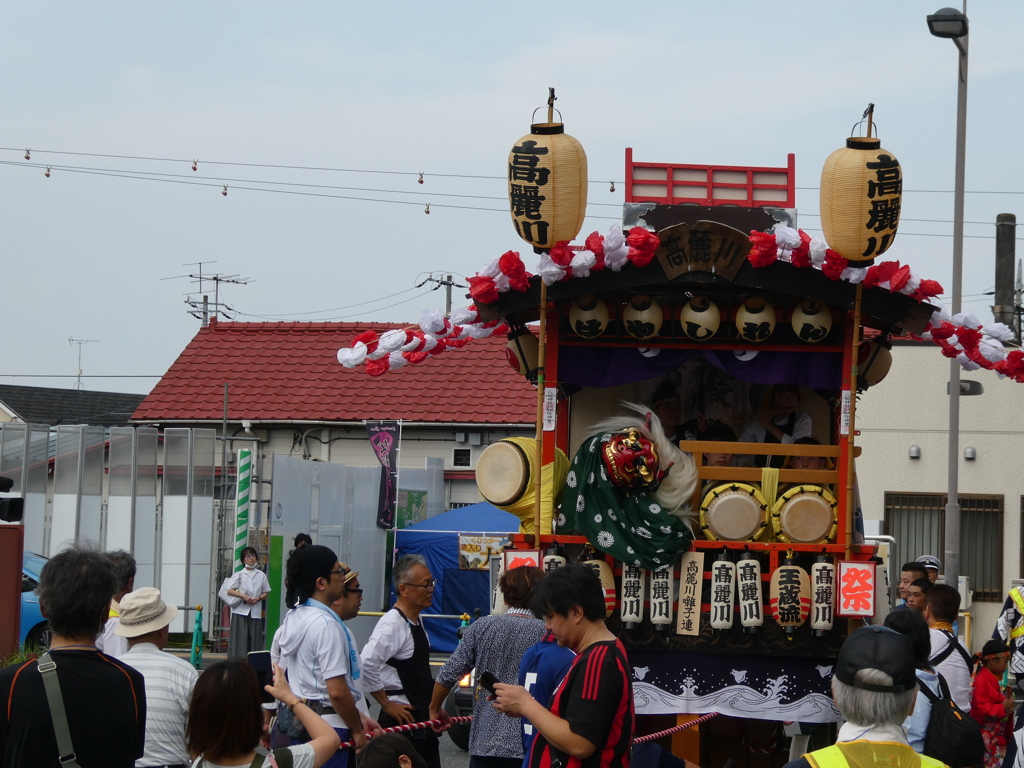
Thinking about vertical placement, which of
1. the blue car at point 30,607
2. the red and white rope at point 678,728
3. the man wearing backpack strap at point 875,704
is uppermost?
the man wearing backpack strap at point 875,704

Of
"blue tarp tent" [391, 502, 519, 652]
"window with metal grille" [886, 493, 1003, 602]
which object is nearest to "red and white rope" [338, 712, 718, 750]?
"blue tarp tent" [391, 502, 519, 652]

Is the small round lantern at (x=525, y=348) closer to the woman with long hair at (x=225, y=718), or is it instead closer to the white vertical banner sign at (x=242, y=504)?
the woman with long hair at (x=225, y=718)

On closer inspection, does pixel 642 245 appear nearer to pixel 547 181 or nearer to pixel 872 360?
pixel 547 181

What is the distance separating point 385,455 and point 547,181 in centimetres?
1159

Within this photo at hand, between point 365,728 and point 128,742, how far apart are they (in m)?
1.96

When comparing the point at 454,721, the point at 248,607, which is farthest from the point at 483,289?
the point at 248,607

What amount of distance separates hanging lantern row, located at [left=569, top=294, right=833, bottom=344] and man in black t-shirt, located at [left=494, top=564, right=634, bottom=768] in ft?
13.0

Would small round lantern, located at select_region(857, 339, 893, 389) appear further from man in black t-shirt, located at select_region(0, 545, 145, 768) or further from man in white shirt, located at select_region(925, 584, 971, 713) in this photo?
man in black t-shirt, located at select_region(0, 545, 145, 768)

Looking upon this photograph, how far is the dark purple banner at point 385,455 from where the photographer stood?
743 inches

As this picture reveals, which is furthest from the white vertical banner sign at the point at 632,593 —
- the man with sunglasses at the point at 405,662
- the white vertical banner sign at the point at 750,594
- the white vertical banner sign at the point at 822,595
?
the man with sunglasses at the point at 405,662

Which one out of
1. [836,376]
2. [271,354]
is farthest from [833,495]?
[271,354]

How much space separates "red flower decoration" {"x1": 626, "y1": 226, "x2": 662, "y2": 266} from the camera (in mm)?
7852

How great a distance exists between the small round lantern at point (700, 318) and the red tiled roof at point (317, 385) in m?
16.1

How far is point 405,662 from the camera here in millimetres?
6727
